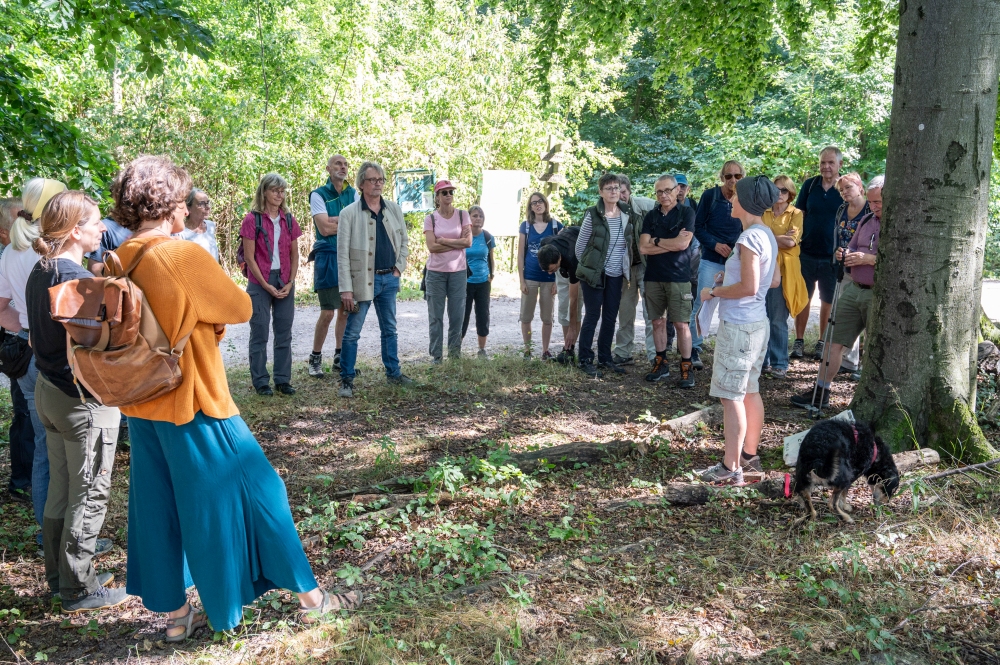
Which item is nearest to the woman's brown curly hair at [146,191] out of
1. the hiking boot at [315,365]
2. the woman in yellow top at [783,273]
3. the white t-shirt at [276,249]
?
the white t-shirt at [276,249]

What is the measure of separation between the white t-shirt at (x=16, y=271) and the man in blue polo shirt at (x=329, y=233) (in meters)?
3.54

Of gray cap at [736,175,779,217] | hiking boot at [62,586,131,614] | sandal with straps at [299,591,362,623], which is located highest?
gray cap at [736,175,779,217]

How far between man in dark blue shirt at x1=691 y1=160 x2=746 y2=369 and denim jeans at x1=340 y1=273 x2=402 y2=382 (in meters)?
3.18

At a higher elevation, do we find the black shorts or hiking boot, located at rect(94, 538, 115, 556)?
the black shorts

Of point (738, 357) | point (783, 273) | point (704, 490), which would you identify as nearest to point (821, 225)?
point (783, 273)

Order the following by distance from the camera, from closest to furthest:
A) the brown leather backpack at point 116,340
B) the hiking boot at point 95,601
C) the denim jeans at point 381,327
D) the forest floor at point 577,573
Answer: the brown leather backpack at point 116,340
the forest floor at point 577,573
the hiking boot at point 95,601
the denim jeans at point 381,327

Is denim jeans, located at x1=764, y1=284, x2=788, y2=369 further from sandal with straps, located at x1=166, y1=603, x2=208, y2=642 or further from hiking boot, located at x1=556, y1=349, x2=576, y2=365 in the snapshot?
sandal with straps, located at x1=166, y1=603, x2=208, y2=642

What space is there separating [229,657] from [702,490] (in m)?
2.71

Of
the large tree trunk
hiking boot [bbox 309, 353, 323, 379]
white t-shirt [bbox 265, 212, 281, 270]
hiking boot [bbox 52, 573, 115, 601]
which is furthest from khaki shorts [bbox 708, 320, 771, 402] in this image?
hiking boot [bbox 309, 353, 323, 379]

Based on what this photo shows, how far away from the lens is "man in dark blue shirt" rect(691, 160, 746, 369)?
764 centimetres

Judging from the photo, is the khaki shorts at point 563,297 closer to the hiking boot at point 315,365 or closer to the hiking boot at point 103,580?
the hiking boot at point 315,365

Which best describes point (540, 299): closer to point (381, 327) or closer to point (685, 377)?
point (685, 377)

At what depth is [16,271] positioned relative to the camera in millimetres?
3986

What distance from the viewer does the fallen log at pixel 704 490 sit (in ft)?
14.3
